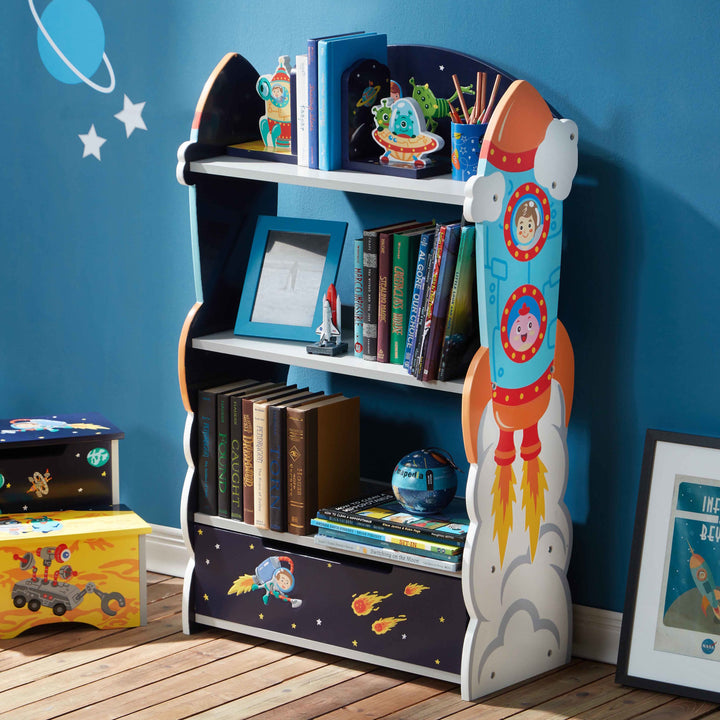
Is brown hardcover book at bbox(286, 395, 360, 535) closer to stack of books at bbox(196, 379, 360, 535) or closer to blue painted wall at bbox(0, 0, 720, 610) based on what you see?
stack of books at bbox(196, 379, 360, 535)

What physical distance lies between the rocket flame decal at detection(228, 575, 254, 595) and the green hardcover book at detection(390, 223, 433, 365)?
57 cm

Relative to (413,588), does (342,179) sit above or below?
above

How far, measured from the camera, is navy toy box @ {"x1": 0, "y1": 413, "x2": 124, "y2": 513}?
2596 mm

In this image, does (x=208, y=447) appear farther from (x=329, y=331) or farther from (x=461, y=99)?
(x=461, y=99)

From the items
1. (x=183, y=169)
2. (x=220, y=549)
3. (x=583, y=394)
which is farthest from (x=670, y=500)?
(x=183, y=169)

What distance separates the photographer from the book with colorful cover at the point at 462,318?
6.94ft

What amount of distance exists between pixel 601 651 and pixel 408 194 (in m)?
1.02

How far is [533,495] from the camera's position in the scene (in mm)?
2295

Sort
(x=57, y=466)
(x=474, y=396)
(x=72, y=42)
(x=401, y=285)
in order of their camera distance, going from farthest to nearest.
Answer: (x=72, y=42) → (x=57, y=466) → (x=401, y=285) → (x=474, y=396)

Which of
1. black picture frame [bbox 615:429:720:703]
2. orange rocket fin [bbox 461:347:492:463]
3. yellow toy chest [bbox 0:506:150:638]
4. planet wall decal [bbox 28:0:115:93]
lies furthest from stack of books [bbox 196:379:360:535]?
planet wall decal [bbox 28:0:115:93]

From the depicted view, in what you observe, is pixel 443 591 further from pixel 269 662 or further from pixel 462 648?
pixel 269 662

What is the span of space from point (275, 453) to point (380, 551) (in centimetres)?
28

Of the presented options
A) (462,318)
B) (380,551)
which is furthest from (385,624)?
(462,318)

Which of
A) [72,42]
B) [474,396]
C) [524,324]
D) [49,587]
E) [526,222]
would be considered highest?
[72,42]
